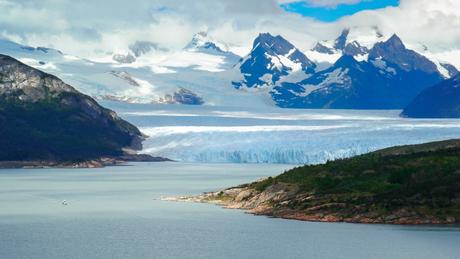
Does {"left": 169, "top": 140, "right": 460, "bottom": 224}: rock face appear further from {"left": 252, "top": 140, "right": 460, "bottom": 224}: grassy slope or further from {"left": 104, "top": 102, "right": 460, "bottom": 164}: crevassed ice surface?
{"left": 104, "top": 102, "right": 460, "bottom": 164}: crevassed ice surface

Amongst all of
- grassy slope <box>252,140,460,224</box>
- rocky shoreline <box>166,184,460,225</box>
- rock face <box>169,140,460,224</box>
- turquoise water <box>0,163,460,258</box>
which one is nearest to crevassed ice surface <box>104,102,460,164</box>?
turquoise water <box>0,163,460,258</box>

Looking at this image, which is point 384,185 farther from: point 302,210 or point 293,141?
point 293,141

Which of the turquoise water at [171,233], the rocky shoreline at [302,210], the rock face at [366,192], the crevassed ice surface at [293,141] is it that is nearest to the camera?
the turquoise water at [171,233]

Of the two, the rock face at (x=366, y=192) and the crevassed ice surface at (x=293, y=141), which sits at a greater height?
the crevassed ice surface at (x=293, y=141)

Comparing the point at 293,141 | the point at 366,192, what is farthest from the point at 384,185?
the point at 293,141

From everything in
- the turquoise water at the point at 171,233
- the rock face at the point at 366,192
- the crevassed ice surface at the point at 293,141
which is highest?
the crevassed ice surface at the point at 293,141

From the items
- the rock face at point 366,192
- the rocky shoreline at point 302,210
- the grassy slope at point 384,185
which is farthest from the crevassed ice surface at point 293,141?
the rocky shoreline at point 302,210

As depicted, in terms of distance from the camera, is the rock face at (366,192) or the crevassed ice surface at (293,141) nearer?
the rock face at (366,192)

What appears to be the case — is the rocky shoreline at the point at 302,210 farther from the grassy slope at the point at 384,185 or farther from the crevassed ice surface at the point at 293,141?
the crevassed ice surface at the point at 293,141
